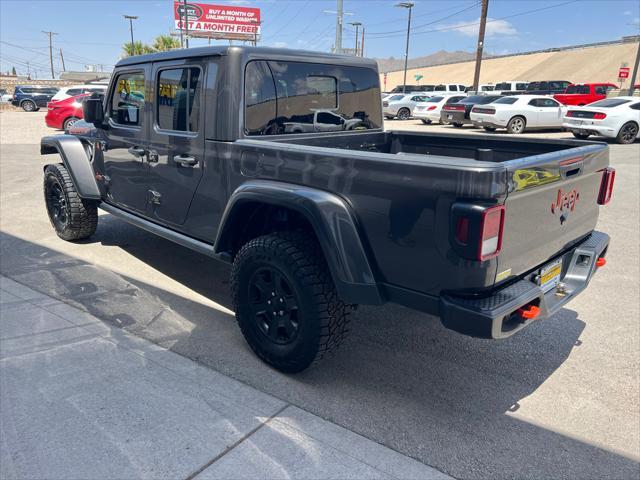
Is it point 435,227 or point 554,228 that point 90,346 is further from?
point 554,228

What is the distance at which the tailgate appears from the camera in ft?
7.35

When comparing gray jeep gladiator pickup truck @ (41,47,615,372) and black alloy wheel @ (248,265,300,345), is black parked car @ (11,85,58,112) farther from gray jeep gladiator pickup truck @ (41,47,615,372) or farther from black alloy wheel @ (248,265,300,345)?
black alloy wheel @ (248,265,300,345)

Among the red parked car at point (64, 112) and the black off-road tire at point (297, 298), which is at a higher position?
the red parked car at point (64, 112)

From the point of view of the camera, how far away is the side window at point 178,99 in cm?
340

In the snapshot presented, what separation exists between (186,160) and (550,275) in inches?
95.8

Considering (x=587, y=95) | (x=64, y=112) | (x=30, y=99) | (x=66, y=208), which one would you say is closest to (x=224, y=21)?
(x=30, y=99)

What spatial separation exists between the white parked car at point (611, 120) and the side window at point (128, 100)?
14.9 m

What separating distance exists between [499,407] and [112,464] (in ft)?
6.60

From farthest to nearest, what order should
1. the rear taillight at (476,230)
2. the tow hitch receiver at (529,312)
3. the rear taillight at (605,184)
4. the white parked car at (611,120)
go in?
the white parked car at (611,120) < the rear taillight at (605,184) < the tow hitch receiver at (529,312) < the rear taillight at (476,230)

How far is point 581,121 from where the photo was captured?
15352mm

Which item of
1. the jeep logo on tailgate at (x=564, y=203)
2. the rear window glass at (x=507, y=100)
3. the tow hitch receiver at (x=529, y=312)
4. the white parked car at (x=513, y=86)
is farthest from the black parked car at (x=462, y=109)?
the tow hitch receiver at (x=529, y=312)

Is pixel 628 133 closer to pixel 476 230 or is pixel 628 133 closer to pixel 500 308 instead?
pixel 500 308

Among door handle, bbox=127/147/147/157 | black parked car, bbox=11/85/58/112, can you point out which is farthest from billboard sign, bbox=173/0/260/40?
door handle, bbox=127/147/147/157

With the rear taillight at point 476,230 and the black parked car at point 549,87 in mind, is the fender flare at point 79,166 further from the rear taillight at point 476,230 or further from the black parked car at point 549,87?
the black parked car at point 549,87
